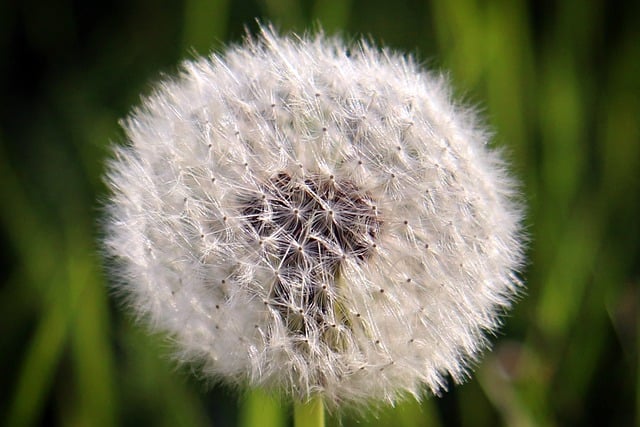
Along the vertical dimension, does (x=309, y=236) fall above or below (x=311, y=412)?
above

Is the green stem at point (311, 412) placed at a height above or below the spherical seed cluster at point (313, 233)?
below

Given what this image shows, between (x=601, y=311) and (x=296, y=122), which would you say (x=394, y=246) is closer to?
(x=296, y=122)

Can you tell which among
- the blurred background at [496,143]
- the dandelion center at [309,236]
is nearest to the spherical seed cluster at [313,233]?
the dandelion center at [309,236]

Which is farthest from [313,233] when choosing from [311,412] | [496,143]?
[496,143]

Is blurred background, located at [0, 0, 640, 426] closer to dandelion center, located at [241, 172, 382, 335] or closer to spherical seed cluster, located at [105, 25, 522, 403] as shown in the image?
spherical seed cluster, located at [105, 25, 522, 403]

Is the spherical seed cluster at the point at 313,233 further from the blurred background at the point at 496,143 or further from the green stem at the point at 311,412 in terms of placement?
the blurred background at the point at 496,143

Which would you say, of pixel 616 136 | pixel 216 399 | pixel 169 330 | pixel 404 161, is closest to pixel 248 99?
pixel 404 161

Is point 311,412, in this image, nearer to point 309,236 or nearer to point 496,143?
point 309,236

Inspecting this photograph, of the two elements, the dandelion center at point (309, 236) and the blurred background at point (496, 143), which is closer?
the dandelion center at point (309, 236)
